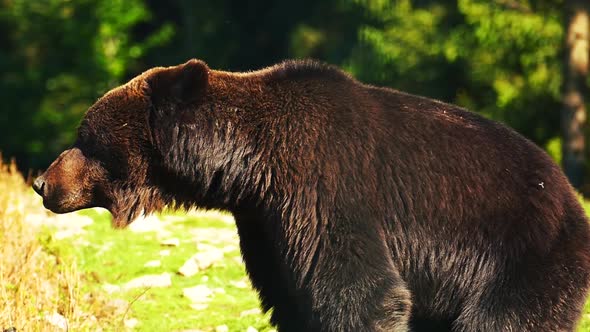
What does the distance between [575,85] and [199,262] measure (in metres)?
12.5

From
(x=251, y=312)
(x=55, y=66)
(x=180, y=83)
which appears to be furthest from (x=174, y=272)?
(x=55, y=66)

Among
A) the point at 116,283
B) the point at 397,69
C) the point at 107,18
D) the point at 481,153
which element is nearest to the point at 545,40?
the point at 397,69

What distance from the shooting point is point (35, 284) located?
6.71m

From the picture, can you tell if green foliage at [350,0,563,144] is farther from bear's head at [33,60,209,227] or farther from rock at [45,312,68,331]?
bear's head at [33,60,209,227]

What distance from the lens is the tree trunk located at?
18.4 metres

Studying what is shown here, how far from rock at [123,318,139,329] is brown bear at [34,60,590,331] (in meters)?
1.48

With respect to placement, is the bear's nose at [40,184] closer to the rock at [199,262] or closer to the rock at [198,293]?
the rock at [198,293]

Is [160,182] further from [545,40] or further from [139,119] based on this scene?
[545,40]

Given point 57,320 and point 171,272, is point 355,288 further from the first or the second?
point 171,272

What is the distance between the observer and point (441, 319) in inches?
209

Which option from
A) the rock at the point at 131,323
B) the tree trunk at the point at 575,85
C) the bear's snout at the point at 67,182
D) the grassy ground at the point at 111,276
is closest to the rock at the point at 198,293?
the grassy ground at the point at 111,276

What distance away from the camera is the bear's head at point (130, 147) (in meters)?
5.39

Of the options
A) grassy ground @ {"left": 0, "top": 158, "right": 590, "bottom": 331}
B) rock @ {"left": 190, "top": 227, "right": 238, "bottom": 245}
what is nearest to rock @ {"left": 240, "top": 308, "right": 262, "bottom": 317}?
grassy ground @ {"left": 0, "top": 158, "right": 590, "bottom": 331}

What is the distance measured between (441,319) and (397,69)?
21.3 meters
